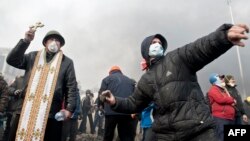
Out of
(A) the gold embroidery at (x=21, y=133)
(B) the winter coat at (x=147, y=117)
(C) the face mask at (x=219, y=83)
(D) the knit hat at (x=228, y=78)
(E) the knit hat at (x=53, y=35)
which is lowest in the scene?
(A) the gold embroidery at (x=21, y=133)

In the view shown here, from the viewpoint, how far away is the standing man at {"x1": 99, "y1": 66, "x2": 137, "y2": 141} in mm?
7000

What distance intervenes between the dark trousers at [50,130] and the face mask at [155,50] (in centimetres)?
170

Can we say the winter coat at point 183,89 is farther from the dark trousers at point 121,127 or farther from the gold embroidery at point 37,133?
the dark trousers at point 121,127

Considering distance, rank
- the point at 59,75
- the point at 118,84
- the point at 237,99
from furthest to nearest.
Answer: the point at 237,99, the point at 118,84, the point at 59,75

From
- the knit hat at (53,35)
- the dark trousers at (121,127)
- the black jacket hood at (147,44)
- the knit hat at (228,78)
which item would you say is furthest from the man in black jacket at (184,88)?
the knit hat at (228,78)

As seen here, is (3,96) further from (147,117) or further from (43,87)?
(147,117)

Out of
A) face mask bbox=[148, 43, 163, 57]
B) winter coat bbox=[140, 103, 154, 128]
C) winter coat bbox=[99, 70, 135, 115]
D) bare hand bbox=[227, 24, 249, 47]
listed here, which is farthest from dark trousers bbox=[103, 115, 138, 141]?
bare hand bbox=[227, 24, 249, 47]

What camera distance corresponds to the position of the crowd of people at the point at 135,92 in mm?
3262

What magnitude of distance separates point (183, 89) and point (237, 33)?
799 mm

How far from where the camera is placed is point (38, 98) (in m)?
4.93

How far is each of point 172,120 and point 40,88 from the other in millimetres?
2422

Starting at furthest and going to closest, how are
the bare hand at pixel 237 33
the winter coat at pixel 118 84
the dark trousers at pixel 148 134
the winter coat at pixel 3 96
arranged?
1. the winter coat at pixel 118 84
2. the winter coat at pixel 3 96
3. the dark trousers at pixel 148 134
4. the bare hand at pixel 237 33

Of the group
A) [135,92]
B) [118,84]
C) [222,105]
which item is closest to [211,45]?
[135,92]

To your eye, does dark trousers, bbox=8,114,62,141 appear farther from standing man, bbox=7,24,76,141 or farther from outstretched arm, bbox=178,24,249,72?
outstretched arm, bbox=178,24,249,72
